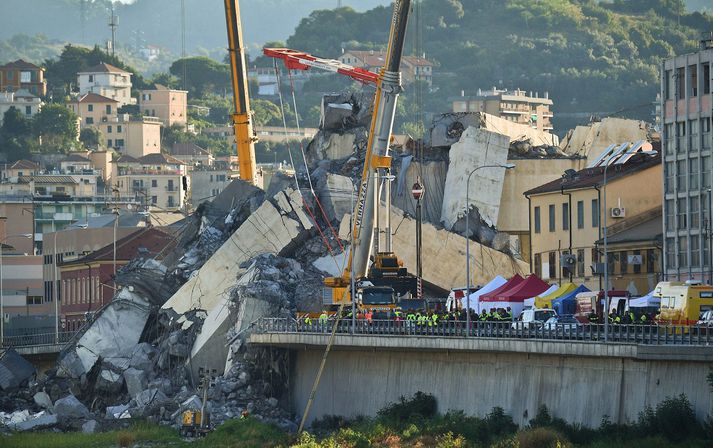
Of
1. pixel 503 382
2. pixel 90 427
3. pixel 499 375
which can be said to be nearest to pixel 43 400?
pixel 90 427

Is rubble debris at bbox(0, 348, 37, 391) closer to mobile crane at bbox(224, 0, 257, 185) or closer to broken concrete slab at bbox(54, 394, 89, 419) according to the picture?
broken concrete slab at bbox(54, 394, 89, 419)

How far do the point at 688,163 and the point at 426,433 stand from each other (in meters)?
17.7

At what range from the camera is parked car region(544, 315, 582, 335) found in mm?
65375

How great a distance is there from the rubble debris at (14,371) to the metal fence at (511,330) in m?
18.7

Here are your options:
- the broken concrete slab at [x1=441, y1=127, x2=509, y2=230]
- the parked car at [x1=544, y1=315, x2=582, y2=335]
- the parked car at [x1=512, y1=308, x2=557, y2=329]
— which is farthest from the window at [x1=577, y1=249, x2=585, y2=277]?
the parked car at [x1=544, y1=315, x2=582, y2=335]

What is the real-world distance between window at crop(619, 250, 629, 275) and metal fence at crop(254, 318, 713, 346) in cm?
1376

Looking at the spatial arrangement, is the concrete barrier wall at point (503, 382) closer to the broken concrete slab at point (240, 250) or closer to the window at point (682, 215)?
the broken concrete slab at point (240, 250)

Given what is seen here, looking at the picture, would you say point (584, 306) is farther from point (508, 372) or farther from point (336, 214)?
point (336, 214)

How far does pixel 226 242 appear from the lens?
96188 millimetres

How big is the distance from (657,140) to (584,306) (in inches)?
1323

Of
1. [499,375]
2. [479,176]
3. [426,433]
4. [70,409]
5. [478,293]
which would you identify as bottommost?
[70,409]

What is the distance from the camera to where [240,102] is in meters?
107

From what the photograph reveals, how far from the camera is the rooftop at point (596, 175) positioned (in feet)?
294

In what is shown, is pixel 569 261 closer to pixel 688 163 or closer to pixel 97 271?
pixel 688 163
